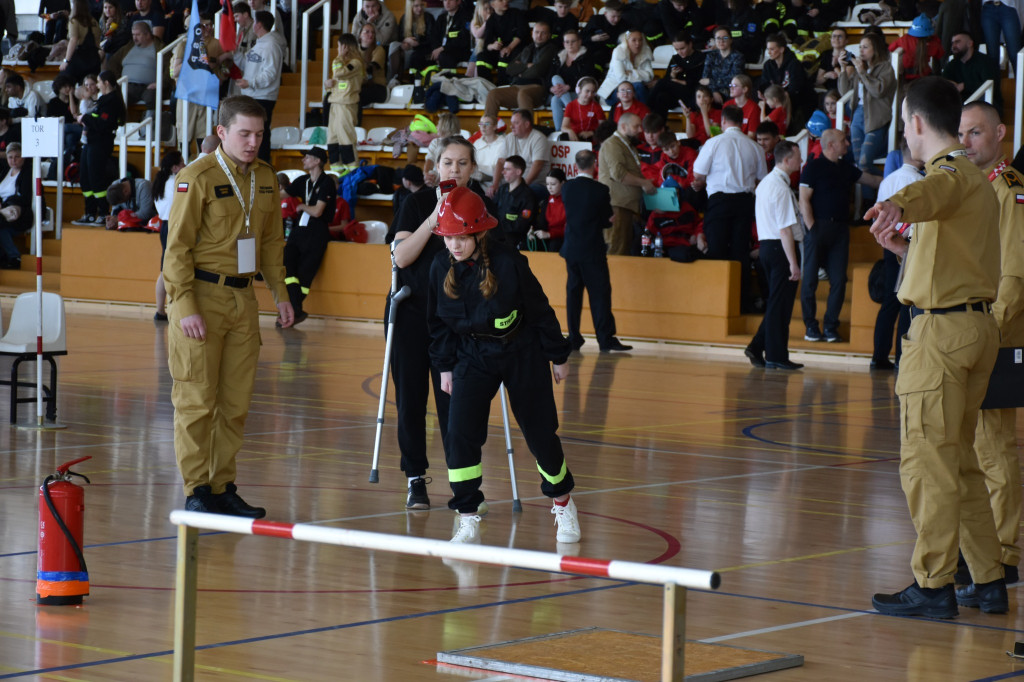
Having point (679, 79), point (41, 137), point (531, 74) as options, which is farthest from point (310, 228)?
point (41, 137)

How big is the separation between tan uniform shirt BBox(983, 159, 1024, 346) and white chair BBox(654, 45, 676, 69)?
16.8m

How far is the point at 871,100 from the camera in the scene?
62.3 feet

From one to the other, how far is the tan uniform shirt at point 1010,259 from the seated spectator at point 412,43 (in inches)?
755

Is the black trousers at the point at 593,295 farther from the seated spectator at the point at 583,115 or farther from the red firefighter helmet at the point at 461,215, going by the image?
the red firefighter helmet at the point at 461,215

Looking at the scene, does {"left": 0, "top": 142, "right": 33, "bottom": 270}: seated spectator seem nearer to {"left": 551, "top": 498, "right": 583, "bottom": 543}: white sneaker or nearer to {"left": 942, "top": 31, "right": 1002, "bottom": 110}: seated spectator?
{"left": 942, "top": 31, "right": 1002, "bottom": 110}: seated spectator

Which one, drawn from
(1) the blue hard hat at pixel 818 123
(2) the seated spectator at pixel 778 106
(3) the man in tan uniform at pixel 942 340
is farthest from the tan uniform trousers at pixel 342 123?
(3) the man in tan uniform at pixel 942 340

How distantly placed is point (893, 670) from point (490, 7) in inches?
780

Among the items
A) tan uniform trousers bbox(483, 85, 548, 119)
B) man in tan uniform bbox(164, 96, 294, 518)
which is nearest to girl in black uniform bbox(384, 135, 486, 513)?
man in tan uniform bbox(164, 96, 294, 518)

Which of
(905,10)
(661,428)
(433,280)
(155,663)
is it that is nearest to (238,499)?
(433,280)

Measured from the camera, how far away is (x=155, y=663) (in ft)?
17.3

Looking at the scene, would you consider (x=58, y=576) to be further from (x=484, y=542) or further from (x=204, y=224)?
(x=204, y=224)

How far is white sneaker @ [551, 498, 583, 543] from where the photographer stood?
24.9 ft

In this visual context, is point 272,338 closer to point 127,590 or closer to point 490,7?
point 490,7

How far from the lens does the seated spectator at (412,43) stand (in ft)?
83.0
